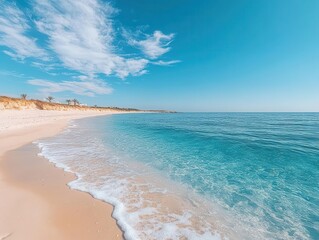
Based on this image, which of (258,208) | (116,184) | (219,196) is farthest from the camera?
(116,184)

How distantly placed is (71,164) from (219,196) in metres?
7.47

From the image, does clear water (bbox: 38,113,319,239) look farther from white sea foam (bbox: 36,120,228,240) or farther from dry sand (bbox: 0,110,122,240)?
dry sand (bbox: 0,110,122,240)

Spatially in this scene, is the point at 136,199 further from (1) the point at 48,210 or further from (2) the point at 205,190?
(2) the point at 205,190

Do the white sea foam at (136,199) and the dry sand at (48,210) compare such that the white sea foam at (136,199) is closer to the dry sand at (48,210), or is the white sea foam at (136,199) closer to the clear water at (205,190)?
the clear water at (205,190)

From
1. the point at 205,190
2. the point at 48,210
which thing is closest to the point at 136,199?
the point at 48,210

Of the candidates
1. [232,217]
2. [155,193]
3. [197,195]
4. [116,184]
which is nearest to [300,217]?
[232,217]

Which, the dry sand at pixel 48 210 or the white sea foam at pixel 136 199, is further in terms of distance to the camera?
the white sea foam at pixel 136 199

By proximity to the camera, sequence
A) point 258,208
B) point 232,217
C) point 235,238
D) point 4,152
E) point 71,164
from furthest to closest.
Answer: point 4,152
point 71,164
point 258,208
point 232,217
point 235,238

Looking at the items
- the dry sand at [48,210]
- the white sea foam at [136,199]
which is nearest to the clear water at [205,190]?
the white sea foam at [136,199]

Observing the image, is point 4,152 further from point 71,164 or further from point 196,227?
point 196,227

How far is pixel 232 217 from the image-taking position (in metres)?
5.08

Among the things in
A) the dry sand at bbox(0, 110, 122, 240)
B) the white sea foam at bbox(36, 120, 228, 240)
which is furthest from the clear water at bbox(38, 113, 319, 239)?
the dry sand at bbox(0, 110, 122, 240)

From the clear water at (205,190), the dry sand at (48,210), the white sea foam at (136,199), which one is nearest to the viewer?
the dry sand at (48,210)

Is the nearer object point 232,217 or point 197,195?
point 232,217
